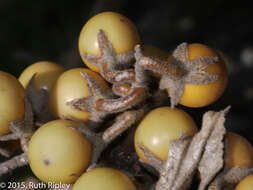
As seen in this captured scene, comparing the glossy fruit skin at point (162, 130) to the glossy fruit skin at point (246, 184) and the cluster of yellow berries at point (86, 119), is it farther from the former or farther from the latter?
the glossy fruit skin at point (246, 184)

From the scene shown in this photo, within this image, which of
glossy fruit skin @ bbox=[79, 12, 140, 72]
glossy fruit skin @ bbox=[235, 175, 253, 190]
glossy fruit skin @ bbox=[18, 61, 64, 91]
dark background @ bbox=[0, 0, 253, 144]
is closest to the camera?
glossy fruit skin @ bbox=[235, 175, 253, 190]

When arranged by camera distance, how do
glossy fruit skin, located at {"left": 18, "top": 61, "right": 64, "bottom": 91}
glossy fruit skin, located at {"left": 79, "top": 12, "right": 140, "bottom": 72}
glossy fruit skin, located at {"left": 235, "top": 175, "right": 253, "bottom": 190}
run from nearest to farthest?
glossy fruit skin, located at {"left": 235, "top": 175, "right": 253, "bottom": 190} < glossy fruit skin, located at {"left": 79, "top": 12, "right": 140, "bottom": 72} < glossy fruit skin, located at {"left": 18, "top": 61, "right": 64, "bottom": 91}

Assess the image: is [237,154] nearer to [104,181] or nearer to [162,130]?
[162,130]

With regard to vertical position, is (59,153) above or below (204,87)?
below

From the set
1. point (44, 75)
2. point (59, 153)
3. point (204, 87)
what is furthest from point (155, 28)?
point (59, 153)

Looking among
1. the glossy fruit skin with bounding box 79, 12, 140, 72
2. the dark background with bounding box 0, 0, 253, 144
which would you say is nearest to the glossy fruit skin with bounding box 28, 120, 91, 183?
the glossy fruit skin with bounding box 79, 12, 140, 72

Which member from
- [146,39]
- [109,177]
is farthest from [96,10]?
[109,177]

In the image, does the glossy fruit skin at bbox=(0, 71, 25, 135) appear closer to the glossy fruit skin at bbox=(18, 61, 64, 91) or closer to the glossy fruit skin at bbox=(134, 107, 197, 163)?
the glossy fruit skin at bbox=(18, 61, 64, 91)
